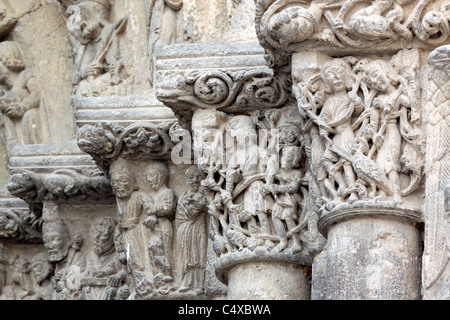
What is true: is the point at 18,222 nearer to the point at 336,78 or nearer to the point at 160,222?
the point at 160,222

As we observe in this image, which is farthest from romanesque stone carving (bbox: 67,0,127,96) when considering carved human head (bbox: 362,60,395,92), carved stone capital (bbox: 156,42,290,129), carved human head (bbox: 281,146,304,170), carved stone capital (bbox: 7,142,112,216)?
carved human head (bbox: 362,60,395,92)

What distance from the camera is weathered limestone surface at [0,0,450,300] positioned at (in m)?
8.46

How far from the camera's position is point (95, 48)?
1204 centimetres

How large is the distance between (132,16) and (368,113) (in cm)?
353

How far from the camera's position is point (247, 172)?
9.66 metres

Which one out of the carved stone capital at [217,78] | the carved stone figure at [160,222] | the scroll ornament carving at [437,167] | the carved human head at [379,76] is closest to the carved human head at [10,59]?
the carved stone figure at [160,222]

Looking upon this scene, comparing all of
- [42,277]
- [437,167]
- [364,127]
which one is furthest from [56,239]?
[437,167]

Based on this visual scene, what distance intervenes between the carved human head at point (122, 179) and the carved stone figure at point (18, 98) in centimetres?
153

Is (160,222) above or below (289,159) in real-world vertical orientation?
below

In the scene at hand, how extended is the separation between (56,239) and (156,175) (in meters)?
1.24

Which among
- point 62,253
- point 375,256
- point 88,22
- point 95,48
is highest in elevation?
point 88,22

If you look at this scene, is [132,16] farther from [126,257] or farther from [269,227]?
[269,227]

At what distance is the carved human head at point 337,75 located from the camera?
8.82 m

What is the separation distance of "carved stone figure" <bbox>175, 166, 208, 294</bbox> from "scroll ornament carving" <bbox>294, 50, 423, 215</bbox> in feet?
6.56
